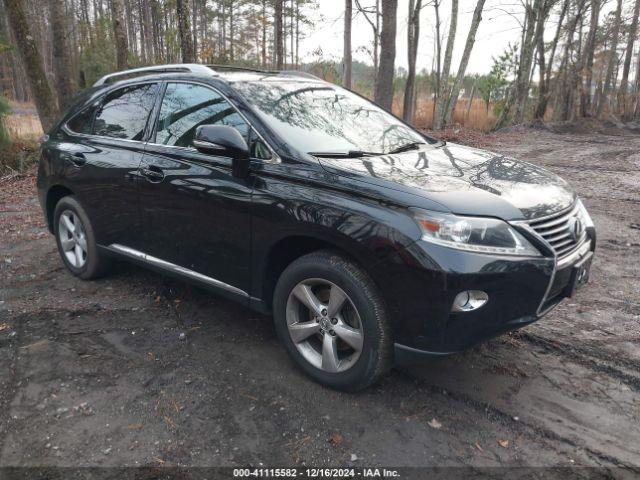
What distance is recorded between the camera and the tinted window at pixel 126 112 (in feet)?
13.1

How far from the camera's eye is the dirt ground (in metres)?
2.55

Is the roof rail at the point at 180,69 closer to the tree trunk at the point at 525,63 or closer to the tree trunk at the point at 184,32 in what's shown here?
the tree trunk at the point at 184,32

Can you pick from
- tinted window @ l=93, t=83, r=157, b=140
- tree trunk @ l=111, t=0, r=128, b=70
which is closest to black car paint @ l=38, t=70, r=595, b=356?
tinted window @ l=93, t=83, r=157, b=140

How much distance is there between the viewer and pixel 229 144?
120 inches

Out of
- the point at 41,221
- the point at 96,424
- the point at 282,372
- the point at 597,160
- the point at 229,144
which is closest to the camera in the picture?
the point at 96,424

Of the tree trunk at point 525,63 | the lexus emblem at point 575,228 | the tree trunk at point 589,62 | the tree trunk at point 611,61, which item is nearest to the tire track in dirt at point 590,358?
the lexus emblem at point 575,228

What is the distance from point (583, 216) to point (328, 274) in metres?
1.76

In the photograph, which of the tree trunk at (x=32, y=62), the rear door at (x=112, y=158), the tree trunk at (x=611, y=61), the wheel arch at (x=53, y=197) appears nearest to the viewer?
the rear door at (x=112, y=158)

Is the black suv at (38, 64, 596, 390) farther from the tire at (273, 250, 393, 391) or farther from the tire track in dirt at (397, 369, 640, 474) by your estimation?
the tire track in dirt at (397, 369, 640, 474)

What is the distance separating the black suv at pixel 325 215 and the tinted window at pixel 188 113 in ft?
0.04

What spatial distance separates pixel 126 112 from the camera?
420 centimetres

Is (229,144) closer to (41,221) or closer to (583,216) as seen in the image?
(583,216)

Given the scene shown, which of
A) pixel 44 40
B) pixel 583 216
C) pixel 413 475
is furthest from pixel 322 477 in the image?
pixel 44 40

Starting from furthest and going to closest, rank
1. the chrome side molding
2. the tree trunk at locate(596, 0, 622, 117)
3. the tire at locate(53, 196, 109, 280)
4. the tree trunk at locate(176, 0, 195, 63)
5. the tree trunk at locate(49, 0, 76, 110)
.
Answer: the tree trunk at locate(596, 0, 622, 117)
the tree trunk at locate(49, 0, 76, 110)
the tree trunk at locate(176, 0, 195, 63)
the tire at locate(53, 196, 109, 280)
the chrome side molding
